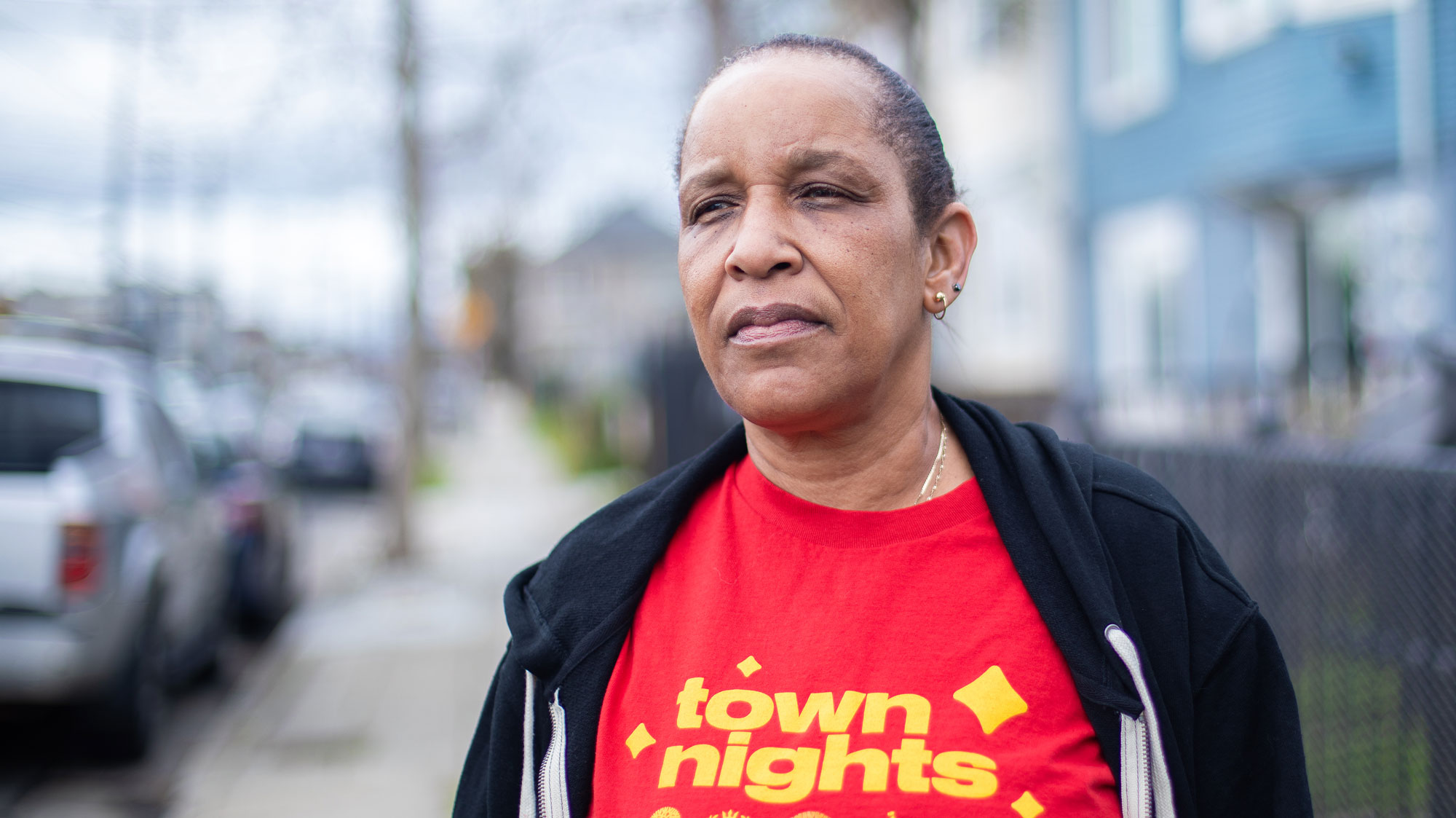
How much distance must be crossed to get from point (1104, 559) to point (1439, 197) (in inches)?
345

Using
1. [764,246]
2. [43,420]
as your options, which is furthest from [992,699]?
[43,420]

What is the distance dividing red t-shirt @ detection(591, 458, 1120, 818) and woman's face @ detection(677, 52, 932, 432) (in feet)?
0.76

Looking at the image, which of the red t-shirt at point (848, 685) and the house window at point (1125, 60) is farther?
the house window at point (1125, 60)

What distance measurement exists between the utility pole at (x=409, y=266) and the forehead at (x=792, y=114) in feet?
29.7

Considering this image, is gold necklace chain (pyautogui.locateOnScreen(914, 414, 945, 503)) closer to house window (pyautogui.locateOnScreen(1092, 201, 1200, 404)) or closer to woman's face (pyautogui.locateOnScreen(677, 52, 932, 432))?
woman's face (pyautogui.locateOnScreen(677, 52, 932, 432))

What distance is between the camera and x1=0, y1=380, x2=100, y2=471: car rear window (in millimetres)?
5852

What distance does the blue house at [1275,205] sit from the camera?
29.5 feet

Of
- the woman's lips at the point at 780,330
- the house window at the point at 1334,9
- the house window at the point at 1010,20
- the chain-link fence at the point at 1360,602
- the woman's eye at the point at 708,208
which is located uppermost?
the house window at the point at 1334,9

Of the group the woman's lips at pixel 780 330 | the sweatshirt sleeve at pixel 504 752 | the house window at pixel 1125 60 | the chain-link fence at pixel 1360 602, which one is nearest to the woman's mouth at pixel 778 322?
the woman's lips at pixel 780 330

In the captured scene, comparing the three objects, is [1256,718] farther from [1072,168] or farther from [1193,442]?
[1072,168]

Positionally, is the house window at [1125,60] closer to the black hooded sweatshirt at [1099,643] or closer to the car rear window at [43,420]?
the car rear window at [43,420]

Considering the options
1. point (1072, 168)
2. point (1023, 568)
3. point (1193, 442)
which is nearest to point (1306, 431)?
point (1193, 442)

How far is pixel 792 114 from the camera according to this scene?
1784 mm

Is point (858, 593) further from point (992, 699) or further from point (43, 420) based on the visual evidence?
point (43, 420)
